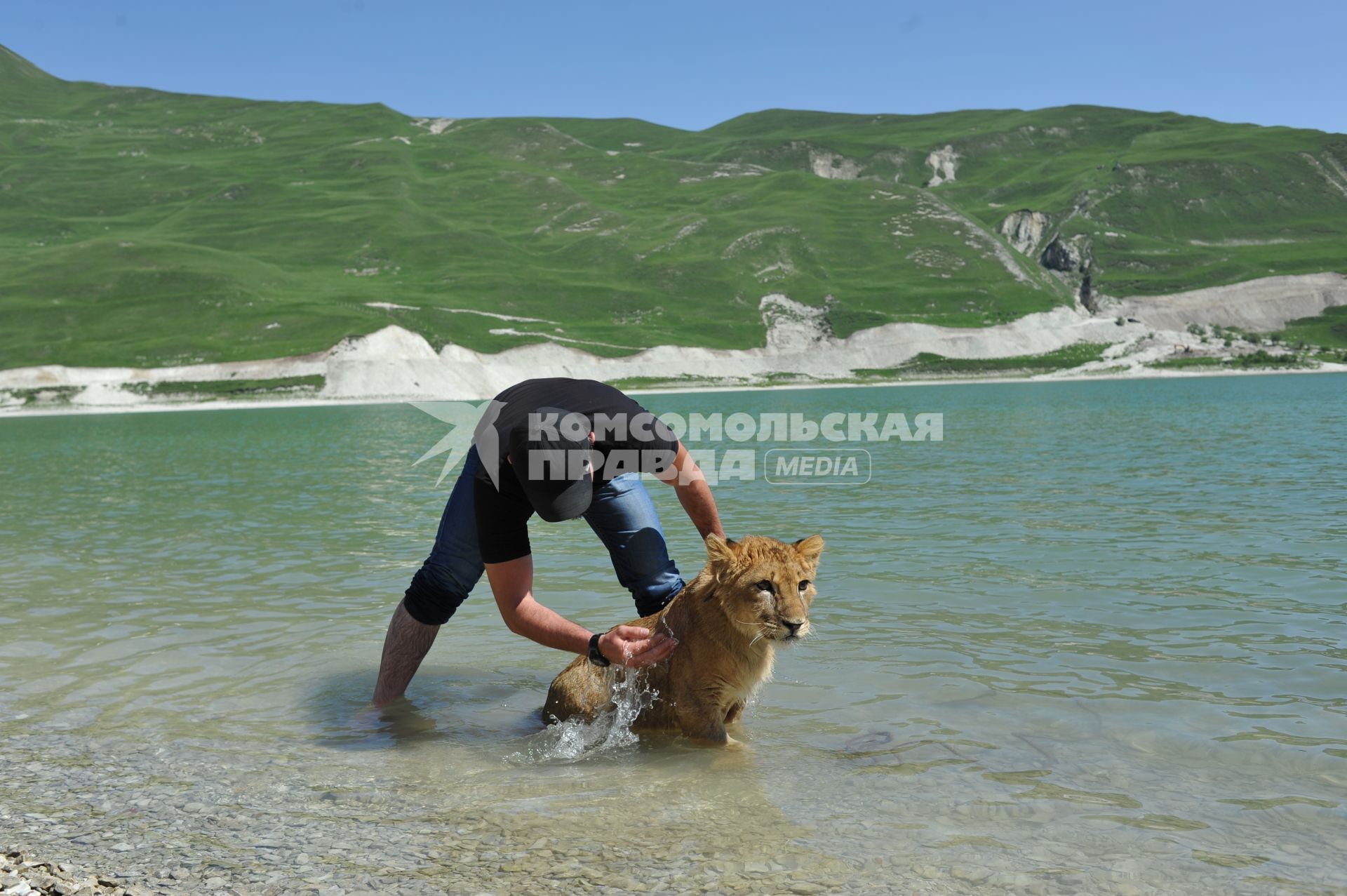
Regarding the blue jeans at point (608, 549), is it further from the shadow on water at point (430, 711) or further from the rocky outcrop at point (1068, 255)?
the rocky outcrop at point (1068, 255)

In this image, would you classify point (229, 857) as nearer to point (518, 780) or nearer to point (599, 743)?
point (518, 780)

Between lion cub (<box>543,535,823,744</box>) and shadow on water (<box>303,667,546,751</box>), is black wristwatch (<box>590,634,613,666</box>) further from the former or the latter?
shadow on water (<box>303,667,546,751</box>)

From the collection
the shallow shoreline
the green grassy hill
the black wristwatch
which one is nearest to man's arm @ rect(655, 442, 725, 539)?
the black wristwatch

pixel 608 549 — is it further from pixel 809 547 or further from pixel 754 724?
pixel 809 547

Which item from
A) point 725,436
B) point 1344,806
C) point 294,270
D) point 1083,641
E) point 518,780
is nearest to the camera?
point 1344,806

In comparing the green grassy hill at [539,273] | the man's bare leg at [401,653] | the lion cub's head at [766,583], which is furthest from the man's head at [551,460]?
the green grassy hill at [539,273]

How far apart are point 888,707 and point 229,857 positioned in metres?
4.50

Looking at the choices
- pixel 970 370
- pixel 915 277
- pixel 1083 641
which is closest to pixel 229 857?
pixel 1083 641

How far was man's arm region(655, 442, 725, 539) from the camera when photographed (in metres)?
6.29

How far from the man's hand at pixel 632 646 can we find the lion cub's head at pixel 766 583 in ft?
1.65

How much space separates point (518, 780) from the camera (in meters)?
6.22

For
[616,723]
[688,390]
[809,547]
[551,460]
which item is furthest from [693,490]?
[688,390]

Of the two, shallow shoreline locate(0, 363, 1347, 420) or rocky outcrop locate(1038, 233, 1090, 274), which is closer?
shallow shoreline locate(0, 363, 1347, 420)

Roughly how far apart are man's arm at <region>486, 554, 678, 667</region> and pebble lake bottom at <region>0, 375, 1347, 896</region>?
877 mm
